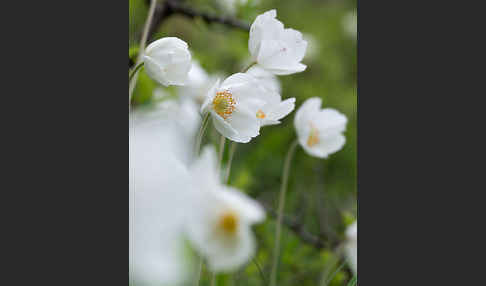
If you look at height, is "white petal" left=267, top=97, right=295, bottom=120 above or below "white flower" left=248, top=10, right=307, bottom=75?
below

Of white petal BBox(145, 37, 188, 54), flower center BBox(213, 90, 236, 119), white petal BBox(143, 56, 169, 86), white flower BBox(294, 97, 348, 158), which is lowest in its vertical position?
white flower BBox(294, 97, 348, 158)

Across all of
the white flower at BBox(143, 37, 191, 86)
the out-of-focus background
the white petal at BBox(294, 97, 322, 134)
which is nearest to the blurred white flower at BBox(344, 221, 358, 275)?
the out-of-focus background

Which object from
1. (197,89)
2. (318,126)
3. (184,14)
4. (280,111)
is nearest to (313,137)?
(318,126)

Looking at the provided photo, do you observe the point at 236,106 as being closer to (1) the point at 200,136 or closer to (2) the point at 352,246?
(1) the point at 200,136

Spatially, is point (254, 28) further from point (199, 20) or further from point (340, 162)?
point (340, 162)

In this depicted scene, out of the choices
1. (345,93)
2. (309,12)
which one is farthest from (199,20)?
(309,12)

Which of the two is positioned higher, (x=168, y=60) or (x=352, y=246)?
(x=168, y=60)

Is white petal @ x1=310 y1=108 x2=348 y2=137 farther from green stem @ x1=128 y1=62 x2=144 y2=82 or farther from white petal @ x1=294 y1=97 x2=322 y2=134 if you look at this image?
green stem @ x1=128 y1=62 x2=144 y2=82
